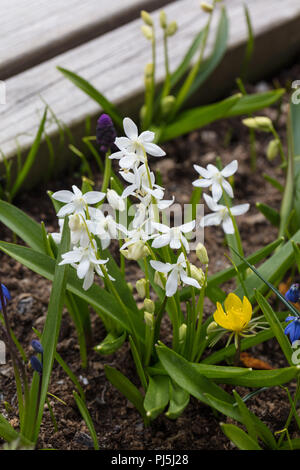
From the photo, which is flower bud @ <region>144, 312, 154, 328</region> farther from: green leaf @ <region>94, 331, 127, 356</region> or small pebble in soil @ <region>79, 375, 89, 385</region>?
small pebble in soil @ <region>79, 375, 89, 385</region>

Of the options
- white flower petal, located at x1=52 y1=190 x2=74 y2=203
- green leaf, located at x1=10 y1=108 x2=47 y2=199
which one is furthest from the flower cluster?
green leaf, located at x1=10 y1=108 x2=47 y2=199

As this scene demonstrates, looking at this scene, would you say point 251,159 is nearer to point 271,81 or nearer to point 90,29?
point 271,81

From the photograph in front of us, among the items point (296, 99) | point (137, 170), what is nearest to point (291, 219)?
point (296, 99)

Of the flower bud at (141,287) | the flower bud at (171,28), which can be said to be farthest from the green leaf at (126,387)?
the flower bud at (171,28)

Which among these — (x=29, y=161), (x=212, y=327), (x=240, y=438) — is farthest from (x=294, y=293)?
(x=29, y=161)

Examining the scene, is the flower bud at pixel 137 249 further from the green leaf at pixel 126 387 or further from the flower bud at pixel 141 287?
the green leaf at pixel 126 387
